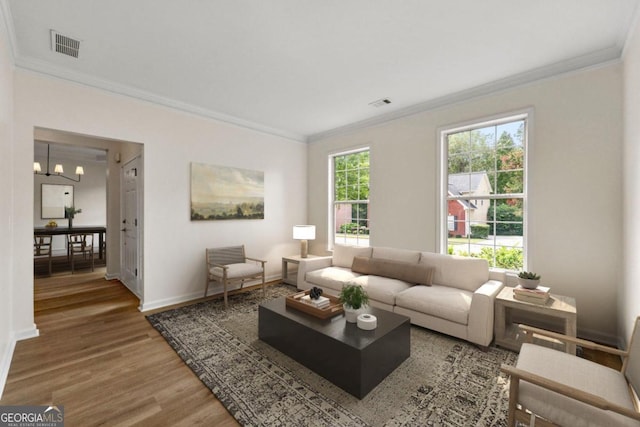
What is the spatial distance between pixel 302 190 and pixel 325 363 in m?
3.91

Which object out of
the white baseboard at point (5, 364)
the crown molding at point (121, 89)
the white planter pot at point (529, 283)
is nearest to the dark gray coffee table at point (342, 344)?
the white planter pot at point (529, 283)

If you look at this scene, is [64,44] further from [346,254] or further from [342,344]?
[346,254]

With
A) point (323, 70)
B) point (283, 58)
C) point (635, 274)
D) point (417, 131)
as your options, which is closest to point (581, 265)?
point (635, 274)

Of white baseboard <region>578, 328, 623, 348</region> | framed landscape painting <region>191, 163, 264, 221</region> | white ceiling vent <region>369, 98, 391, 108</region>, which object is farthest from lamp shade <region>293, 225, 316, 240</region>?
white baseboard <region>578, 328, 623, 348</region>

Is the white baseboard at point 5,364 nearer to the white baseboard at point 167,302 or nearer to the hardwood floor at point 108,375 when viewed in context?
the hardwood floor at point 108,375

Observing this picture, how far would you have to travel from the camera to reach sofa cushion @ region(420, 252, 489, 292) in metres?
3.15

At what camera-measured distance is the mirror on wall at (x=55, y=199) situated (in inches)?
296

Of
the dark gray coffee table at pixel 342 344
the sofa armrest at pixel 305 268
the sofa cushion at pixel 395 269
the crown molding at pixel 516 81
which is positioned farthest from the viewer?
the sofa armrest at pixel 305 268

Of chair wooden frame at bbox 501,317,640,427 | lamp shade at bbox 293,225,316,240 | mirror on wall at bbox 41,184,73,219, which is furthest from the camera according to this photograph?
mirror on wall at bbox 41,184,73,219

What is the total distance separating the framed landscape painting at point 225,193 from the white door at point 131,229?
2.45 feet

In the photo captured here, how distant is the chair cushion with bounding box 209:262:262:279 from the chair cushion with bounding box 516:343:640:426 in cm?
325

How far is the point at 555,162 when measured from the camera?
9.82ft

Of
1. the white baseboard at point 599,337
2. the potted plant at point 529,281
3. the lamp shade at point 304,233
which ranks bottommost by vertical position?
the white baseboard at point 599,337

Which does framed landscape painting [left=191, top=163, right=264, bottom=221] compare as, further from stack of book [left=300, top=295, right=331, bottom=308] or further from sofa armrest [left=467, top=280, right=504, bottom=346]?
sofa armrest [left=467, top=280, right=504, bottom=346]
